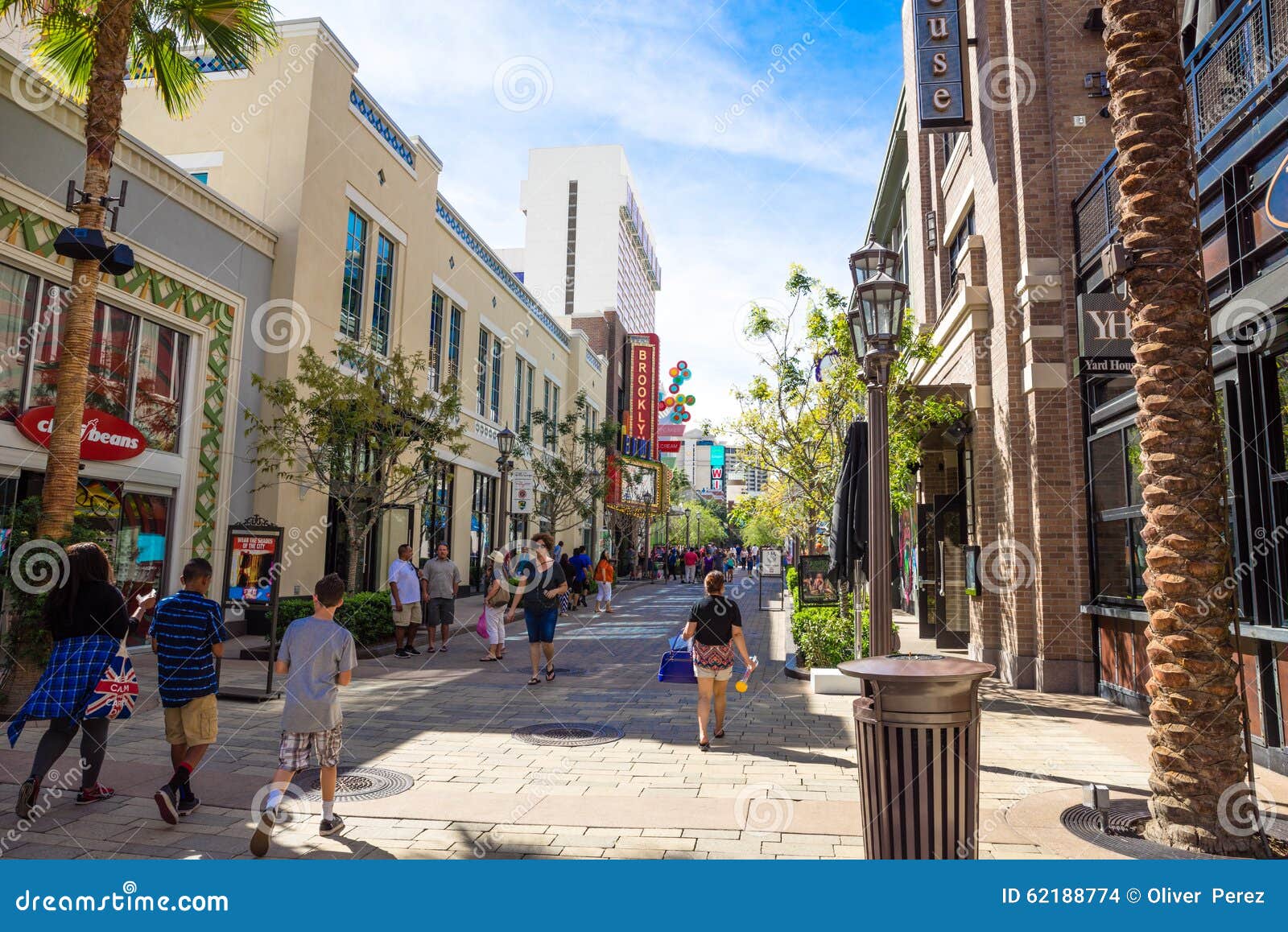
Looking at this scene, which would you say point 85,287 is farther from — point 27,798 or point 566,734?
point 566,734

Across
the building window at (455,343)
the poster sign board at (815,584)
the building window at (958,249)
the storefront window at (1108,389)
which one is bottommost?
the poster sign board at (815,584)

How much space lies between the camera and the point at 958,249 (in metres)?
15.2

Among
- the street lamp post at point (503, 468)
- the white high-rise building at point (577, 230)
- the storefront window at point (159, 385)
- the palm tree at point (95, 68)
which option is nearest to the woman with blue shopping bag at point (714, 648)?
the palm tree at point (95, 68)

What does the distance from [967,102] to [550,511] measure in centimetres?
1859

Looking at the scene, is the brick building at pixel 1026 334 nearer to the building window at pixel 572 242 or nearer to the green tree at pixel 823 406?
the green tree at pixel 823 406

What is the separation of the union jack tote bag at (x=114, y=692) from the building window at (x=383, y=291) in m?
14.8

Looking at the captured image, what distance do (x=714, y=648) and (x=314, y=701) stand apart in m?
3.74

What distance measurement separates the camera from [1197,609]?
15.3 feet

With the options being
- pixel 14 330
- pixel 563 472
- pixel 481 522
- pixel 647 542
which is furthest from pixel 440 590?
pixel 647 542

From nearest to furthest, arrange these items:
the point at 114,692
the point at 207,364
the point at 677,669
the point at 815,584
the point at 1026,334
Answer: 1. the point at 114,692
2. the point at 677,669
3. the point at 1026,334
4. the point at 815,584
5. the point at 207,364

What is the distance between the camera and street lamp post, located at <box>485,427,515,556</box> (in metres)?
21.0

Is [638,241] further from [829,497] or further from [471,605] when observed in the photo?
[829,497]

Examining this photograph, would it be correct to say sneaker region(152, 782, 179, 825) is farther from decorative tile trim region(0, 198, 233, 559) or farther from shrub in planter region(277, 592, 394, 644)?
decorative tile trim region(0, 198, 233, 559)

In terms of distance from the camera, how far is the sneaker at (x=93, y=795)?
5.48 m
